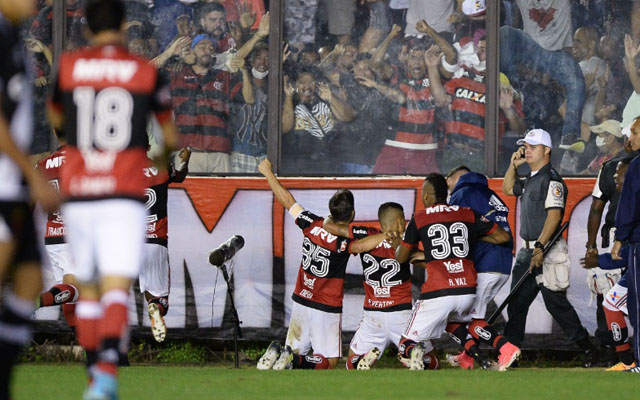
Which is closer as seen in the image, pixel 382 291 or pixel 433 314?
pixel 433 314

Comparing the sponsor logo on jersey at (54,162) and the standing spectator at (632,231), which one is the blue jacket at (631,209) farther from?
the sponsor logo on jersey at (54,162)

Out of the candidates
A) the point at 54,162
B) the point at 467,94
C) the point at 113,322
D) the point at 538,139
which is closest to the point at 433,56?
the point at 467,94

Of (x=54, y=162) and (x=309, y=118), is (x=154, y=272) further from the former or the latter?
(x=309, y=118)

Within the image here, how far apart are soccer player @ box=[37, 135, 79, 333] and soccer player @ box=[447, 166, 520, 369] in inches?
133

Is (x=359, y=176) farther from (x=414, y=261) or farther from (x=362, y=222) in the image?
(x=414, y=261)

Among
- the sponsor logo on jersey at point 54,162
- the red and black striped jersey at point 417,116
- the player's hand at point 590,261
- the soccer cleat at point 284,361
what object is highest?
the red and black striped jersey at point 417,116

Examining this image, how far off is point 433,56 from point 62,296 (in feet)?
15.7

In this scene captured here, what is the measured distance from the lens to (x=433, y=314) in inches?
392

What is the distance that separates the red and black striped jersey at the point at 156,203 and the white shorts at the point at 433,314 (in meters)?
2.71

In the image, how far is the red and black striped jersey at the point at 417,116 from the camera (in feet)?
41.7

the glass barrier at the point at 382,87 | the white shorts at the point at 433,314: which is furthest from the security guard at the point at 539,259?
the glass barrier at the point at 382,87

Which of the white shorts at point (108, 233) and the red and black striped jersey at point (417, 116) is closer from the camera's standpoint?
the white shorts at point (108, 233)

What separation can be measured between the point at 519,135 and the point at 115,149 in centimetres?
749

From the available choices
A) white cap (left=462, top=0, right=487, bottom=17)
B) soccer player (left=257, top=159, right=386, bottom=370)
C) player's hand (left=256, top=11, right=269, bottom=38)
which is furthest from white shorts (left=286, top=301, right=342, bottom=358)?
white cap (left=462, top=0, right=487, bottom=17)
